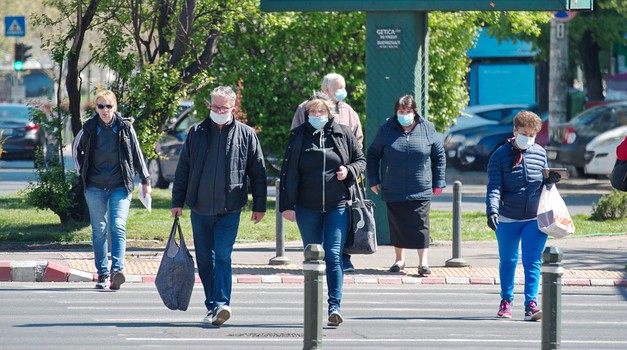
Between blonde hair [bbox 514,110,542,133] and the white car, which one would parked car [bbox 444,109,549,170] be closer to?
the white car

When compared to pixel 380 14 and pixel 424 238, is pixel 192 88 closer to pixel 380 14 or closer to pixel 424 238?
pixel 380 14

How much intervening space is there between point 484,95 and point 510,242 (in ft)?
82.5

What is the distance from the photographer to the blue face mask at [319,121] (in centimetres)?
983

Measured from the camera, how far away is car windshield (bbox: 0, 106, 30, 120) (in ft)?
104

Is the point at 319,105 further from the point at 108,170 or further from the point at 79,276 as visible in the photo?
the point at 79,276

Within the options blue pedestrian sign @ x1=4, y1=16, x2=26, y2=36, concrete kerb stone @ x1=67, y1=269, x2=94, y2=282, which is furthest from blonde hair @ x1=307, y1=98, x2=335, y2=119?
blue pedestrian sign @ x1=4, y1=16, x2=26, y2=36

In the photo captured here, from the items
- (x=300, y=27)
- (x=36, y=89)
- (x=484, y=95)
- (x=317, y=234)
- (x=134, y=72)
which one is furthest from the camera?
(x=36, y=89)

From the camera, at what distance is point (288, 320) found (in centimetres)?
1034

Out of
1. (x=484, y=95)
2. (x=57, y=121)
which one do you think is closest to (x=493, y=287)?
(x=57, y=121)

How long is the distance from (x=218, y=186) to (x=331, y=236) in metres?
0.94

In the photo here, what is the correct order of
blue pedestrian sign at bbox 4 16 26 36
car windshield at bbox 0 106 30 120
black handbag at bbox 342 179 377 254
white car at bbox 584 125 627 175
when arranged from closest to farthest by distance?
black handbag at bbox 342 179 377 254 → white car at bbox 584 125 627 175 → blue pedestrian sign at bbox 4 16 26 36 → car windshield at bbox 0 106 30 120

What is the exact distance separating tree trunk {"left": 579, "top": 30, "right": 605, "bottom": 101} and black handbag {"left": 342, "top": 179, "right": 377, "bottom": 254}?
22.6 meters

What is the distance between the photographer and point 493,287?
41.9ft

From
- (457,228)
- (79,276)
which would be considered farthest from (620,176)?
(79,276)
